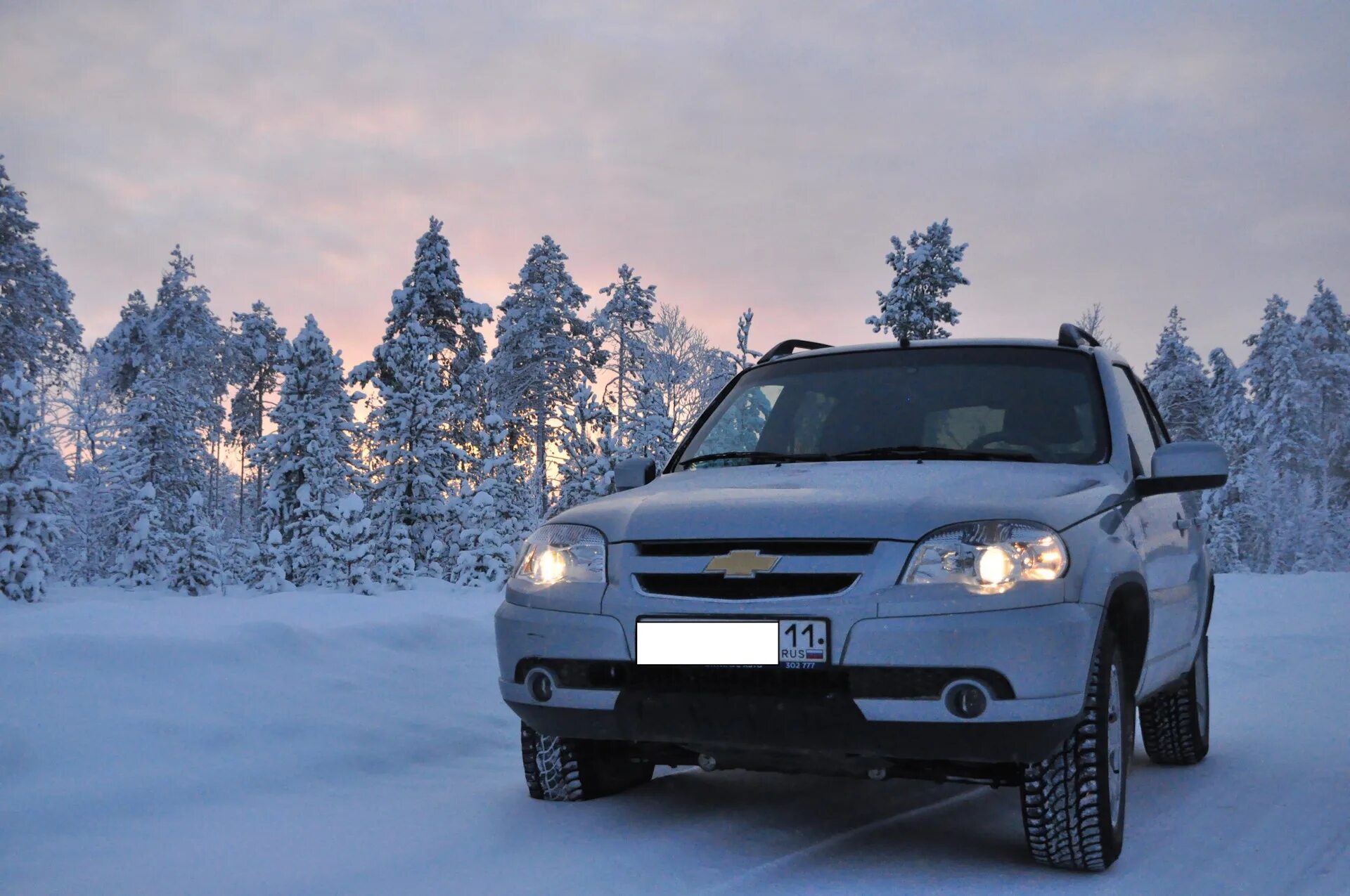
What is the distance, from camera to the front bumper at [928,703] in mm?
3246

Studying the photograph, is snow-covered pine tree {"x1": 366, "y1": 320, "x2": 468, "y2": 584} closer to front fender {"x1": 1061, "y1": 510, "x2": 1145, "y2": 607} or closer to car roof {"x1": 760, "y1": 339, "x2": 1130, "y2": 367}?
car roof {"x1": 760, "y1": 339, "x2": 1130, "y2": 367}

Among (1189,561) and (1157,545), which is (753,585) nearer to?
(1157,545)

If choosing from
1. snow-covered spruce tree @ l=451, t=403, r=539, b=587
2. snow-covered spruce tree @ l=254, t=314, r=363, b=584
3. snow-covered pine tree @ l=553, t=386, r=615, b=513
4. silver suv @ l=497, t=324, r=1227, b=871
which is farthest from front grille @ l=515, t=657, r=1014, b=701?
snow-covered spruce tree @ l=254, t=314, r=363, b=584

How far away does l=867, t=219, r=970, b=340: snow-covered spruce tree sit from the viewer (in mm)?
35031

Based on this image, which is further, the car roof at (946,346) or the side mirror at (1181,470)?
the car roof at (946,346)

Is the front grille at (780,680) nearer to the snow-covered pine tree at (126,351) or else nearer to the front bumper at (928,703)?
the front bumper at (928,703)

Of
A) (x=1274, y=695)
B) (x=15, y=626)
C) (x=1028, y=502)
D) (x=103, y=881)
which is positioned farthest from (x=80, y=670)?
(x=1274, y=695)

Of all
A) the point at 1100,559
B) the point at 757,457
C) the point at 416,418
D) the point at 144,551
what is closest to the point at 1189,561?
the point at 1100,559

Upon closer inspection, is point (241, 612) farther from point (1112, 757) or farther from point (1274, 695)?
point (1274, 695)

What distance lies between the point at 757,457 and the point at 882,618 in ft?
5.12

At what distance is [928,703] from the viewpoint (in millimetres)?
3271

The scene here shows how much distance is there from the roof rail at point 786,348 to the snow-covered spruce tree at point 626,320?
39053mm

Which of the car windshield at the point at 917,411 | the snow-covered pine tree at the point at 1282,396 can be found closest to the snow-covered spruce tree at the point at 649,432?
the car windshield at the point at 917,411

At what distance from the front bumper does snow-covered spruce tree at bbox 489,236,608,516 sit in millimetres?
41792
